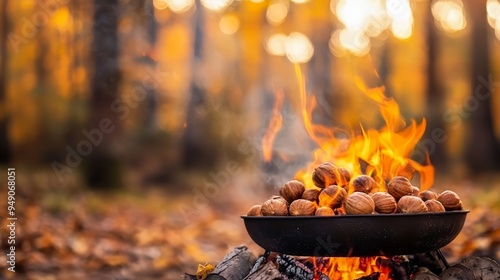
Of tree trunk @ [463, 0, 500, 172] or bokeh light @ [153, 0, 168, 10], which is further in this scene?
bokeh light @ [153, 0, 168, 10]

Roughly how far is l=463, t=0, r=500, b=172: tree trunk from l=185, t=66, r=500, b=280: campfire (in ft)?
43.9

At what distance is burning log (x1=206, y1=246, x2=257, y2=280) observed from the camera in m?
4.88

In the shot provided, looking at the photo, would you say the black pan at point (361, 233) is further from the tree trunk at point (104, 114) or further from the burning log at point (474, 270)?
the tree trunk at point (104, 114)

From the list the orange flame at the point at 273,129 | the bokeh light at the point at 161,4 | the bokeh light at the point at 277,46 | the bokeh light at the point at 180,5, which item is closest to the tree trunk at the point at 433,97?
the bokeh light at the point at 161,4

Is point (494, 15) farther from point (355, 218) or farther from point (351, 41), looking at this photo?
point (355, 218)

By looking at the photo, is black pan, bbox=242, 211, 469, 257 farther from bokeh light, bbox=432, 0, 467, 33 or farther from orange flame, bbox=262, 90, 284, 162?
bokeh light, bbox=432, 0, 467, 33

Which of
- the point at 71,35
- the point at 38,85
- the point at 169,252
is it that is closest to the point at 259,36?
the point at 71,35

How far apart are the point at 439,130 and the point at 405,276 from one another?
16.6m

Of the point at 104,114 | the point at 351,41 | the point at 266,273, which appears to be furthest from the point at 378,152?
the point at 351,41

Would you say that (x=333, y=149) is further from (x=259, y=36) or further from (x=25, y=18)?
(x=259, y=36)

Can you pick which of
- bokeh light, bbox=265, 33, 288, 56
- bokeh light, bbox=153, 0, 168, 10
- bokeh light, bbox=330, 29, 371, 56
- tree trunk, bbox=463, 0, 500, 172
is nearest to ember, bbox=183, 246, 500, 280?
tree trunk, bbox=463, 0, 500, 172

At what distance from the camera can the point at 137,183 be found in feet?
56.4

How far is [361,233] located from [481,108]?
48.3 feet

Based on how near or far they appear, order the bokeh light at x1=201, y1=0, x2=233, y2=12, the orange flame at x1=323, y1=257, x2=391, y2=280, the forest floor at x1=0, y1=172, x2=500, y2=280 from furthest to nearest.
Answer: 1. the bokeh light at x1=201, y1=0, x2=233, y2=12
2. the forest floor at x1=0, y1=172, x2=500, y2=280
3. the orange flame at x1=323, y1=257, x2=391, y2=280
